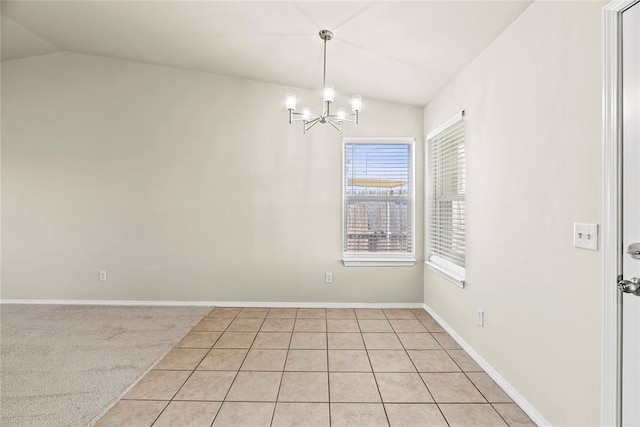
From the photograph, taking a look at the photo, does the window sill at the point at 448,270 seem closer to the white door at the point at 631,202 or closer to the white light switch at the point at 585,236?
the white light switch at the point at 585,236

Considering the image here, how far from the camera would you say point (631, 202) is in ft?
4.26

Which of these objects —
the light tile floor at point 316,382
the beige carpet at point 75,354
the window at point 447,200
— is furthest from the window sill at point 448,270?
the beige carpet at point 75,354

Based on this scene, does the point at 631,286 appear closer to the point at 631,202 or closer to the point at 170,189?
the point at 631,202

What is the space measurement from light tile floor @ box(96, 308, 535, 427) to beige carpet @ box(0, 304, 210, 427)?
17cm

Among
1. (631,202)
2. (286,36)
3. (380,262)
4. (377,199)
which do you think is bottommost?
(380,262)

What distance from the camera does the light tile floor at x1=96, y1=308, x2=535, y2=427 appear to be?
184cm

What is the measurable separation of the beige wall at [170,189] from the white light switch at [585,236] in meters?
2.27

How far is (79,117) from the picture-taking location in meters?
3.87

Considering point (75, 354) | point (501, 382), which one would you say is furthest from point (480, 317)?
point (75, 354)

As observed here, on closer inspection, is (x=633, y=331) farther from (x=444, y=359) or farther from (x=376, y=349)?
(x=376, y=349)

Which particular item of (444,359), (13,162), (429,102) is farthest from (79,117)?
(444,359)

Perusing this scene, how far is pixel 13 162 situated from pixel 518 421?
5642 millimetres

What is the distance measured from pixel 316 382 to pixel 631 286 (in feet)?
5.98

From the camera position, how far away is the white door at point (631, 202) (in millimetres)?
1278
